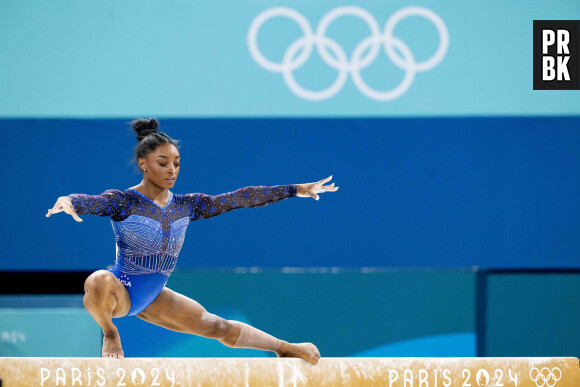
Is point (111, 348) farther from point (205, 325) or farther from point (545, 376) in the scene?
point (545, 376)

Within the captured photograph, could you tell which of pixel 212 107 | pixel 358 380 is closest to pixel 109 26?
pixel 212 107

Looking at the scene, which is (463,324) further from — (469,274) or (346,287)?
(346,287)

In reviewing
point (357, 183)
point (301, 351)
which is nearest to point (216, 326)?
point (301, 351)

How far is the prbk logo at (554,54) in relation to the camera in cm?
682

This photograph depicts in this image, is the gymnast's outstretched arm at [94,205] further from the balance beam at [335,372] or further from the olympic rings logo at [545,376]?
the olympic rings logo at [545,376]

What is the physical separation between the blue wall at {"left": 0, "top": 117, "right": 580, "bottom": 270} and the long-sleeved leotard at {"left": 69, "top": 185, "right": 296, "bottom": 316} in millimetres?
2751

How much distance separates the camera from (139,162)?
3.86m

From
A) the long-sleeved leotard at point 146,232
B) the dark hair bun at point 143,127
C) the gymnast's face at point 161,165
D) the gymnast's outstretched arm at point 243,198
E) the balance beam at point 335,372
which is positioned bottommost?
the balance beam at point 335,372

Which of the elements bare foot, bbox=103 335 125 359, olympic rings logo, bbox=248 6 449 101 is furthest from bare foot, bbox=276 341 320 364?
olympic rings logo, bbox=248 6 449 101

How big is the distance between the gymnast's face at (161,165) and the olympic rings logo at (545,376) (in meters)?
2.19

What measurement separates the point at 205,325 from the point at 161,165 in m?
0.91

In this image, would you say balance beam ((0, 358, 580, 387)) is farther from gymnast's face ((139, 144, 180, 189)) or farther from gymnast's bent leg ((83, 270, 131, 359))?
gymnast's face ((139, 144, 180, 189))

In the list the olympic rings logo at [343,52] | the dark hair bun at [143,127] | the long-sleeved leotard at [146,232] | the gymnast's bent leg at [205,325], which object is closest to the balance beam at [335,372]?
the gymnast's bent leg at [205,325]

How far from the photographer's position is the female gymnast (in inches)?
143
